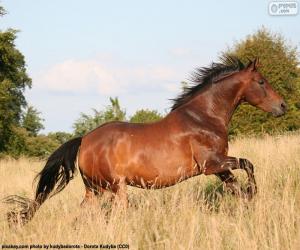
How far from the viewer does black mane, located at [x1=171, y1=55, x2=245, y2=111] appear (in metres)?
7.27

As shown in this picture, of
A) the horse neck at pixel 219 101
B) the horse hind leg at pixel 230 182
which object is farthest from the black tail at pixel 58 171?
the horse hind leg at pixel 230 182

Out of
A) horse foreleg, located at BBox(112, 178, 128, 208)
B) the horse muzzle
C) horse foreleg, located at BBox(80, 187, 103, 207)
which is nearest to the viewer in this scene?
horse foreleg, located at BBox(112, 178, 128, 208)

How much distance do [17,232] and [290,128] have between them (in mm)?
16825

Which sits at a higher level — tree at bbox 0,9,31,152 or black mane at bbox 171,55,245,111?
tree at bbox 0,9,31,152

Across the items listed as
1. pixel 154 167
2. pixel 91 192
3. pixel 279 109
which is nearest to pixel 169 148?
pixel 154 167

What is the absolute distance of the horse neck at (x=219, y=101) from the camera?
23.0 feet

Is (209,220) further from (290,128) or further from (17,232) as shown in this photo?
(290,128)

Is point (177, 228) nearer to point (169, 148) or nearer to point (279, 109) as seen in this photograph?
point (169, 148)

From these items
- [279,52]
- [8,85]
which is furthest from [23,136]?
[279,52]

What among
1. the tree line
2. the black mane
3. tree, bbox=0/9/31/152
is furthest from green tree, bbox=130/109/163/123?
the black mane

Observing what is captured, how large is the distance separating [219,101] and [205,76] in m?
0.49

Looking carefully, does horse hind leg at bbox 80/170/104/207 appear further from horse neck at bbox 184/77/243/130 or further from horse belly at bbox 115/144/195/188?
horse neck at bbox 184/77/243/130

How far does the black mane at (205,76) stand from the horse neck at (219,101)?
121 millimetres

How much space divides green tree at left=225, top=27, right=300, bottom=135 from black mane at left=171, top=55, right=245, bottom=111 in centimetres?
1165
